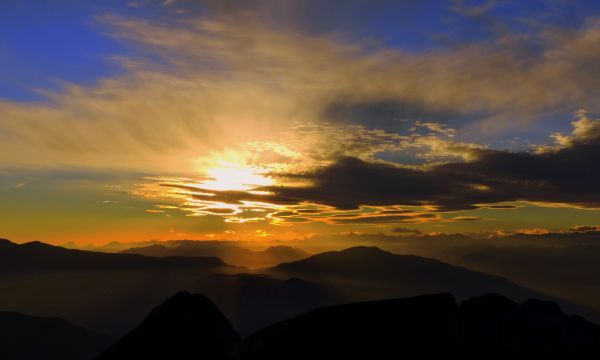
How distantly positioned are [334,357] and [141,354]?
15.3m

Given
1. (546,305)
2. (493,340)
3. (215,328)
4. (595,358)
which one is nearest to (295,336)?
(215,328)

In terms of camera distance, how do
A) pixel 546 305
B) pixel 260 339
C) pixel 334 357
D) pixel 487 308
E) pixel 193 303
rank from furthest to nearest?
pixel 546 305 → pixel 487 308 → pixel 193 303 → pixel 260 339 → pixel 334 357

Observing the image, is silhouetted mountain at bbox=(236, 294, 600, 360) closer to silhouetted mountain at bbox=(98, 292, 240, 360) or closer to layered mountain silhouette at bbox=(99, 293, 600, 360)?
layered mountain silhouette at bbox=(99, 293, 600, 360)

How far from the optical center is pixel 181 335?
114 ft

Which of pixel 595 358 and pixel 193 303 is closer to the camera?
pixel 193 303

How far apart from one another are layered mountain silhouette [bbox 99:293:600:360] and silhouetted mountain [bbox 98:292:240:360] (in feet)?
0.23

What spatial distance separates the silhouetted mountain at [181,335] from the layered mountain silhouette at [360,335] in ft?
0.23

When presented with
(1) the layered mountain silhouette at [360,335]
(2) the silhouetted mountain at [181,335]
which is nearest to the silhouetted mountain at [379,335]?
(1) the layered mountain silhouette at [360,335]

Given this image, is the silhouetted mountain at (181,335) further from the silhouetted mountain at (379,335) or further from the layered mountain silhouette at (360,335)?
the silhouetted mountain at (379,335)

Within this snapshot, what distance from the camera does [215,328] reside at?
35562 millimetres

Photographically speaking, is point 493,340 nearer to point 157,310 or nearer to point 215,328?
point 215,328

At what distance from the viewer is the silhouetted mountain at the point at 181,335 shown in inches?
1336

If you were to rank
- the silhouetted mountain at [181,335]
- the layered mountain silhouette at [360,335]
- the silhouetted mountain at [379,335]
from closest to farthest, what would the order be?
the silhouetted mountain at [379,335] < the layered mountain silhouette at [360,335] < the silhouetted mountain at [181,335]

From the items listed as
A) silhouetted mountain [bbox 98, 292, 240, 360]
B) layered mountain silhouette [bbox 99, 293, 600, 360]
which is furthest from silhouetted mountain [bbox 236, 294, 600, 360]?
silhouetted mountain [bbox 98, 292, 240, 360]
